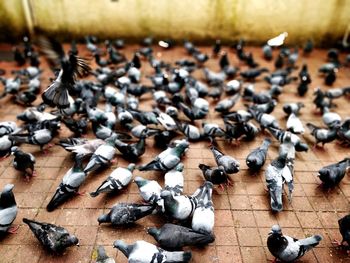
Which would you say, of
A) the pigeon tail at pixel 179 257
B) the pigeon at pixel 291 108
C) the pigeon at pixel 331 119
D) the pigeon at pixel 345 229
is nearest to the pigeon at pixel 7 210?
the pigeon tail at pixel 179 257

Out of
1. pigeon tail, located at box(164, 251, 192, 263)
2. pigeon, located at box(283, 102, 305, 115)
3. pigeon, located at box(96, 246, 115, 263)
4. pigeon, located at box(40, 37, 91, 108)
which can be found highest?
pigeon, located at box(40, 37, 91, 108)

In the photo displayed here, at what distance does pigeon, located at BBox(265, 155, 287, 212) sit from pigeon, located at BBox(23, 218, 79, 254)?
294 cm

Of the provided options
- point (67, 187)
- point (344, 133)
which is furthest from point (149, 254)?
point (344, 133)

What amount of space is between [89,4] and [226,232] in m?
8.91

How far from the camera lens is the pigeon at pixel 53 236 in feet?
13.3

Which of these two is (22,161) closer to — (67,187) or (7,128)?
(67,187)

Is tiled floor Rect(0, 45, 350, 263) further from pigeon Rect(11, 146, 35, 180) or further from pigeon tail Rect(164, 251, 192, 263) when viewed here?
pigeon tail Rect(164, 251, 192, 263)

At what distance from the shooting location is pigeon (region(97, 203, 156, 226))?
173 inches

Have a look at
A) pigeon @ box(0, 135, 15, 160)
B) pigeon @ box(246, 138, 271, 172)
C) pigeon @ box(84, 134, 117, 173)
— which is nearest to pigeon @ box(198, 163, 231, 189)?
pigeon @ box(246, 138, 271, 172)

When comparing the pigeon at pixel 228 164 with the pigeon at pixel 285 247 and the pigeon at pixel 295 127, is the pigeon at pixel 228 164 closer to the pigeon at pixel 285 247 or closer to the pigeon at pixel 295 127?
the pigeon at pixel 285 247

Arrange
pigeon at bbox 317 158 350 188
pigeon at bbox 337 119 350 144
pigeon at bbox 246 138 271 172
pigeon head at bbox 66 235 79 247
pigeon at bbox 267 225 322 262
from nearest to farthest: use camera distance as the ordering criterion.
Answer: pigeon at bbox 267 225 322 262
pigeon head at bbox 66 235 79 247
pigeon at bbox 317 158 350 188
pigeon at bbox 246 138 271 172
pigeon at bbox 337 119 350 144

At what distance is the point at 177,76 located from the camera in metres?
7.94

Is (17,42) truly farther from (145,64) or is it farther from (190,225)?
(190,225)

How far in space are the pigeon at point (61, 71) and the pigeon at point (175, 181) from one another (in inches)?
93.7
